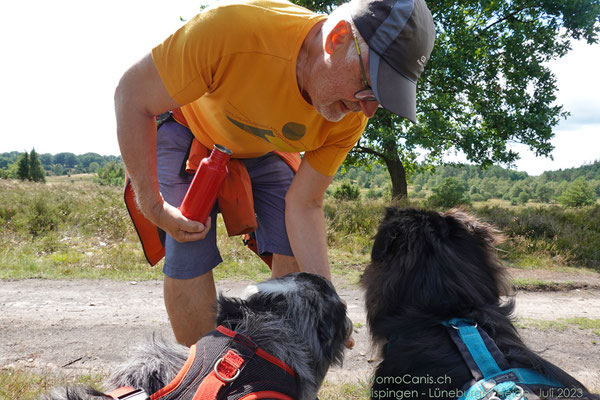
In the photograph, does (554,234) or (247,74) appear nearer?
(247,74)

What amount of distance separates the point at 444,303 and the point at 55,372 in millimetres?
3485

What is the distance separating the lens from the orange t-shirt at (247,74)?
2076 mm

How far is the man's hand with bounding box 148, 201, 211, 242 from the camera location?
2.51 meters

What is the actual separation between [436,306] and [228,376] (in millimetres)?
1193

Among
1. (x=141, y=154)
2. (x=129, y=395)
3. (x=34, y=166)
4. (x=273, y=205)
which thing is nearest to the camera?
(x=129, y=395)

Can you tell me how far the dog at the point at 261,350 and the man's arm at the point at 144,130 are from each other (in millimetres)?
770

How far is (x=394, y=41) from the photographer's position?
186 cm

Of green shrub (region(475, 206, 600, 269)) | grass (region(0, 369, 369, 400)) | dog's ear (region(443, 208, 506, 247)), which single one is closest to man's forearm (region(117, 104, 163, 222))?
grass (region(0, 369, 369, 400))

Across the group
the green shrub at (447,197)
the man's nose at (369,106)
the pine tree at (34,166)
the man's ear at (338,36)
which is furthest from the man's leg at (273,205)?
the pine tree at (34,166)

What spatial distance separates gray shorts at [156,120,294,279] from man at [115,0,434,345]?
0.01m

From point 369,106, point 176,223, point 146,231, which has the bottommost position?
point 146,231

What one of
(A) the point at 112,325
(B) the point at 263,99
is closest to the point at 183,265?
(B) the point at 263,99

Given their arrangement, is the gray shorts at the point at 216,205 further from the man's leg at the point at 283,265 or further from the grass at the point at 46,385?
the grass at the point at 46,385

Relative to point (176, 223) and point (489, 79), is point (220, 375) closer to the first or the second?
point (176, 223)
